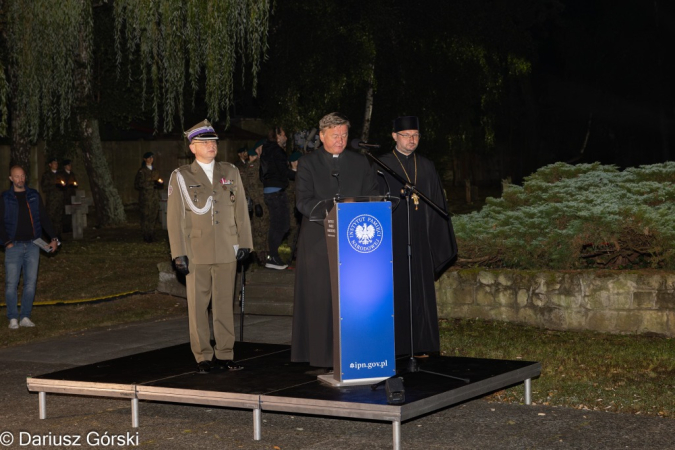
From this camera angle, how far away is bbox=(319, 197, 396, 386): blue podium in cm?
783

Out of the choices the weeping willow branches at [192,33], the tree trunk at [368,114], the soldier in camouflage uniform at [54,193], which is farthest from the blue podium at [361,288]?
the tree trunk at [368,114]

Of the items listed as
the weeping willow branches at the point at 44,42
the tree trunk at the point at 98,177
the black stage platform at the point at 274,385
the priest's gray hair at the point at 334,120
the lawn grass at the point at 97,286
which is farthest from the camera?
the tree trunk at the point at 98,177

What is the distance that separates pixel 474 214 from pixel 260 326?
397 centimetres

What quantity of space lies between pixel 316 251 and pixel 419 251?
1.70 meters

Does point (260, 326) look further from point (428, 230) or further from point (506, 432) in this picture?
point (506, 432)

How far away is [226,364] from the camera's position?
8914 mm

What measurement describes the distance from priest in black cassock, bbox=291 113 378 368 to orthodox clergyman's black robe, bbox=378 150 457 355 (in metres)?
0.88

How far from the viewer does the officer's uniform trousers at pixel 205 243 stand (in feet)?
29.1

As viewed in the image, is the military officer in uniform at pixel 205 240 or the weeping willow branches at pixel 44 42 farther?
the weeping willow branches at pixel 44 42

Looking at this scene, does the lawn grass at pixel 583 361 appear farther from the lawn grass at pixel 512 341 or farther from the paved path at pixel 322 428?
the paved path at pixel 322 428

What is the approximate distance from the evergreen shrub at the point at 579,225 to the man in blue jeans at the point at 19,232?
17.7ft

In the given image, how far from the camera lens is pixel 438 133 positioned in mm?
27906

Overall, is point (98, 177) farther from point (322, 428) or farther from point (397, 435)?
point (397, 435)

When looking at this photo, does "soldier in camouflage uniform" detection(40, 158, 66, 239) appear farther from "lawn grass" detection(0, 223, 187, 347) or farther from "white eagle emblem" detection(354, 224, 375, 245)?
"white eagle emblem" detection(354, 224, 375, 245)
